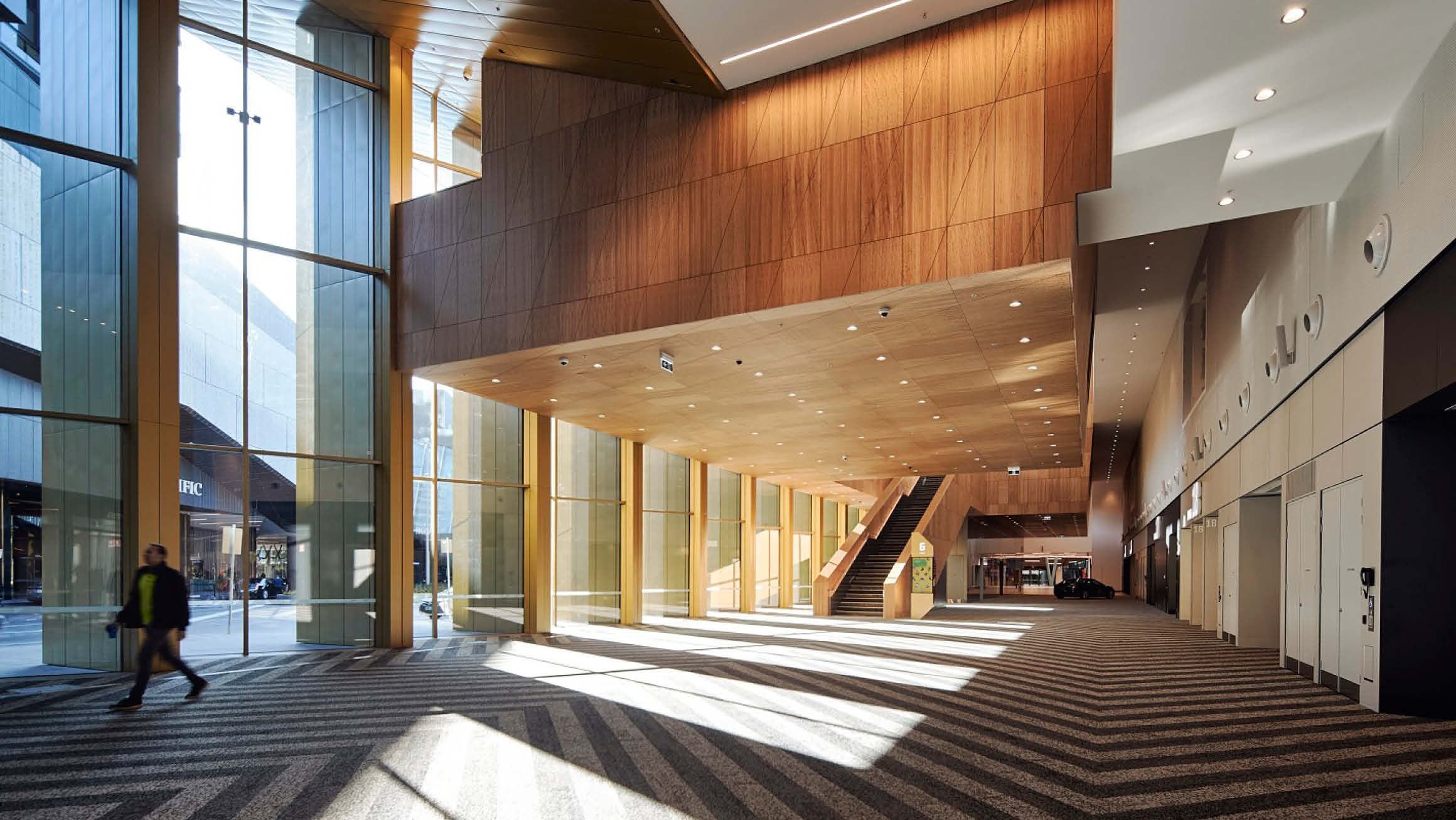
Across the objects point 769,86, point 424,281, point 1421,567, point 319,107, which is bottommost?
point 1421,567

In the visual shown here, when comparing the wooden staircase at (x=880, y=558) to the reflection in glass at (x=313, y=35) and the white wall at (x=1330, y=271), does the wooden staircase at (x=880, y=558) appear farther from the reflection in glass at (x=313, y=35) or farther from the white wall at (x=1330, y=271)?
the reflection in glass at (x=313, y=35)

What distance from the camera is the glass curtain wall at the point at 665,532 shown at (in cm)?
2198

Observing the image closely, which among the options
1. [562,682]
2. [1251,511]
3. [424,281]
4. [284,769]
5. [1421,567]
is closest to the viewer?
[284,769]

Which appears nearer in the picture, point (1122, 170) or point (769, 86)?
point (1122, 170)

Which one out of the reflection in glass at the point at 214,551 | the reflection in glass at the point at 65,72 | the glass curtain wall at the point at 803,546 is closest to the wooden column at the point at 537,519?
the reflection in glass at the point at 214,551

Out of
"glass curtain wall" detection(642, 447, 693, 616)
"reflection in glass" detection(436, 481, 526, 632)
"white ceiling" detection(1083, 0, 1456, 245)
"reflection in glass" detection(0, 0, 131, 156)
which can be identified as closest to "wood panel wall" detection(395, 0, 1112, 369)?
"white ceiling" detection(1083, 0, 1456, 245)

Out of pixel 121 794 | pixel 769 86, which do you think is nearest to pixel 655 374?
pixel 769 86

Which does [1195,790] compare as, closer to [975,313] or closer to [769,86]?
[975,313]

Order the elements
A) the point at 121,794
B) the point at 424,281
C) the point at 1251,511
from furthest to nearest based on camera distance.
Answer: the point at 1251,511 < the point at 424,281 < the point at 121,794

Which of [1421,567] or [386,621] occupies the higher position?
[1421,567]

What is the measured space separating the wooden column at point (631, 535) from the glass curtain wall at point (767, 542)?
8.44 m

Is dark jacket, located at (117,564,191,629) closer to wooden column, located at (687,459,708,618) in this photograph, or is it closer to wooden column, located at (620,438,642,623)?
wooden column, located at (620,438,642,623)

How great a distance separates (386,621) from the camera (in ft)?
45.6

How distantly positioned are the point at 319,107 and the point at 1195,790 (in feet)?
47.4
